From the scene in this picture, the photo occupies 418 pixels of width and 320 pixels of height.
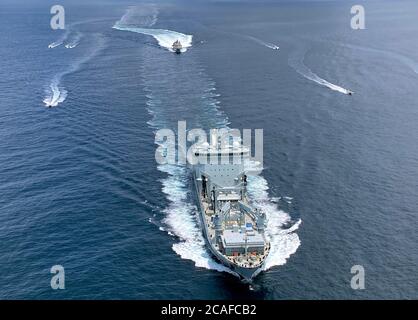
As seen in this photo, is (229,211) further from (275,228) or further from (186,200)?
(186,200)

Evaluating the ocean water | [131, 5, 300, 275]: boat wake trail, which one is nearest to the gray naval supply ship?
[131, 5, 300, 275]: boat wake trail

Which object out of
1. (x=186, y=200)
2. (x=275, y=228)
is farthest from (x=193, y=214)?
(x=275, y=228)

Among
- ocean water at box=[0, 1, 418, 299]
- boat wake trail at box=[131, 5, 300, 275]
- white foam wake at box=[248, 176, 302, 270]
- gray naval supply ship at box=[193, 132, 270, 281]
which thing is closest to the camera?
ocean water at box=[0, 1, 418, 299]

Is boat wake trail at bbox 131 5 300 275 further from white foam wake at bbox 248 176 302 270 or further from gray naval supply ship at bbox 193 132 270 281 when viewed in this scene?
gray naval supply ship at bbox 193 132 270 281

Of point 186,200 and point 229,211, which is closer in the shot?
point 229,211

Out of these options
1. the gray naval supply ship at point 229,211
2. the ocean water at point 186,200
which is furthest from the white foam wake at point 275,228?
the gray naval supply ship at point 229,211

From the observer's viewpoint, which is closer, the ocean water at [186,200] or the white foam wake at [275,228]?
the ocean water at [186,200]

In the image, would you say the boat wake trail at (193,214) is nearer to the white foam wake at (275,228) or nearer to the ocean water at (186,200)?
the white foam wake at (275,228)

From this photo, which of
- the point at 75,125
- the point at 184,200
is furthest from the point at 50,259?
the point at 75,125

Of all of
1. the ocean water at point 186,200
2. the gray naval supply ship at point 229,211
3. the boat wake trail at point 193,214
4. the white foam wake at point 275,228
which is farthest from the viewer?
the boat wake trail at point 193,214
